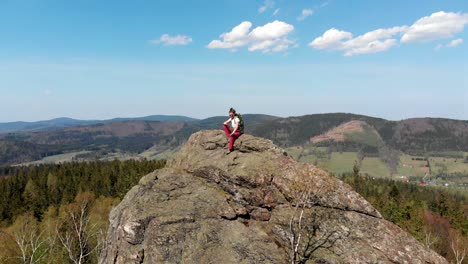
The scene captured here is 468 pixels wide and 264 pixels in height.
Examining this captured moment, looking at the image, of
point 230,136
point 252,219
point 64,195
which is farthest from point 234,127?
point 64,195

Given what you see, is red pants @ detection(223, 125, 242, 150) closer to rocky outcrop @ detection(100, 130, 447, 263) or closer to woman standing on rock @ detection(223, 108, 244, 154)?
A: woman standing on rock @ detection(223, 108, 244, 154)

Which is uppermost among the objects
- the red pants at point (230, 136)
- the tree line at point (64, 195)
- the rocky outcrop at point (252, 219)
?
the red pants at point (230, 136)

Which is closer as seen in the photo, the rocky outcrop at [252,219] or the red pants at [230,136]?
the rocky outcrop at [252,219]

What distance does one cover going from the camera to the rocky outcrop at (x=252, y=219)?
20891mm

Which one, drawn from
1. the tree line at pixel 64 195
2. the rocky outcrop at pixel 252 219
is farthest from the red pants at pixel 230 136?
the tree line at pixel 64 195

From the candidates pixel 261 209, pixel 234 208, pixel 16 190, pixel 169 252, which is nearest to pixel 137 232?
pixel 169 252

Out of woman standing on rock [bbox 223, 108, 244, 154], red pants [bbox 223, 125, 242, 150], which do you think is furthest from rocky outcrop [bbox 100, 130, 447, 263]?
woman standing on rock [bbox 223, 108, 244, 154]

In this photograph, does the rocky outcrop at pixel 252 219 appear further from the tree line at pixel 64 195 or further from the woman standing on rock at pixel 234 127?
the tree line at pixel 64 195

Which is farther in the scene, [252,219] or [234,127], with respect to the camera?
[234,127]

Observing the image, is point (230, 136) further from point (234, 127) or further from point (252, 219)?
point (252, 219)

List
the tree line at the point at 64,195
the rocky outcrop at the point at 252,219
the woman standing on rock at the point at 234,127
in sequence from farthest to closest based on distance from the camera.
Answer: the tree line at the point at 64,195
the woman standing on rock at the point at 234,127
the rocky outcrop at the point at 252,219

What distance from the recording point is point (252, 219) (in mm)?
24062

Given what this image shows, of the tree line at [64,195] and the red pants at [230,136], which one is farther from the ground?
the red pants at [230,136]

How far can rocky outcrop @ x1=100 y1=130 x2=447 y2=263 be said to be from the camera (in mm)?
20891
